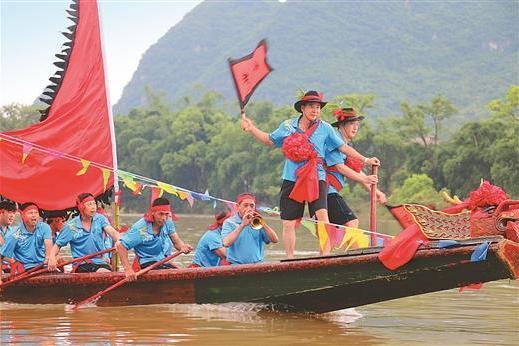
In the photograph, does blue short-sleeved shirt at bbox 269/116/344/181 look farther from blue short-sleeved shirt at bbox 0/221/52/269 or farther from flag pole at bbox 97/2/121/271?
blue short-sleeved shirt at bbox 0/221/52/269

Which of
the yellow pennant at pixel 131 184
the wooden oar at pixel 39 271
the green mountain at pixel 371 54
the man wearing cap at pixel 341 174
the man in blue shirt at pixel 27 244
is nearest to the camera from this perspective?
the man wearing cap at pixel 341 174

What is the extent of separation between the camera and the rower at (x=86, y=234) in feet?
31.1

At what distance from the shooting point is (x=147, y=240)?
905 cm

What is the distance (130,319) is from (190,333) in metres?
0.93

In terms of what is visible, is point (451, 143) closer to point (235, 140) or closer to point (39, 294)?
point (235, 140)

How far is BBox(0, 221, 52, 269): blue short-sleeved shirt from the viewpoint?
9.88 metres

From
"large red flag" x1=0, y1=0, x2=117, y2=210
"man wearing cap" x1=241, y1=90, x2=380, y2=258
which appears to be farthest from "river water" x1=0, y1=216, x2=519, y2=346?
"large red flag" x1=0, y1=0, x2=117, y2=210

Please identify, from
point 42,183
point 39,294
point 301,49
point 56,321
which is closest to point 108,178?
point 42,183

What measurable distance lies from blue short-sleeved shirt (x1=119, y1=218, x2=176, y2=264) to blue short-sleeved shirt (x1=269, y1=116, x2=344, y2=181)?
1.06m

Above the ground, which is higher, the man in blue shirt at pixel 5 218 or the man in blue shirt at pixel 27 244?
the man in blue shirt at pixel 5 218

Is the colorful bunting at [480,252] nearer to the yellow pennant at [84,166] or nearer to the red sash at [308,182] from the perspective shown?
the red sash at [308,182]

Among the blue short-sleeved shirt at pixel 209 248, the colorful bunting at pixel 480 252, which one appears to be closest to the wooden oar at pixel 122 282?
the blue short-sleeved shirt at pixel 209 248

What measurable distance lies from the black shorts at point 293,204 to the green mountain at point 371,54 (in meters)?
90.0

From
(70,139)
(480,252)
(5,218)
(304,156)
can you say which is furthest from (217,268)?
(70,139)
